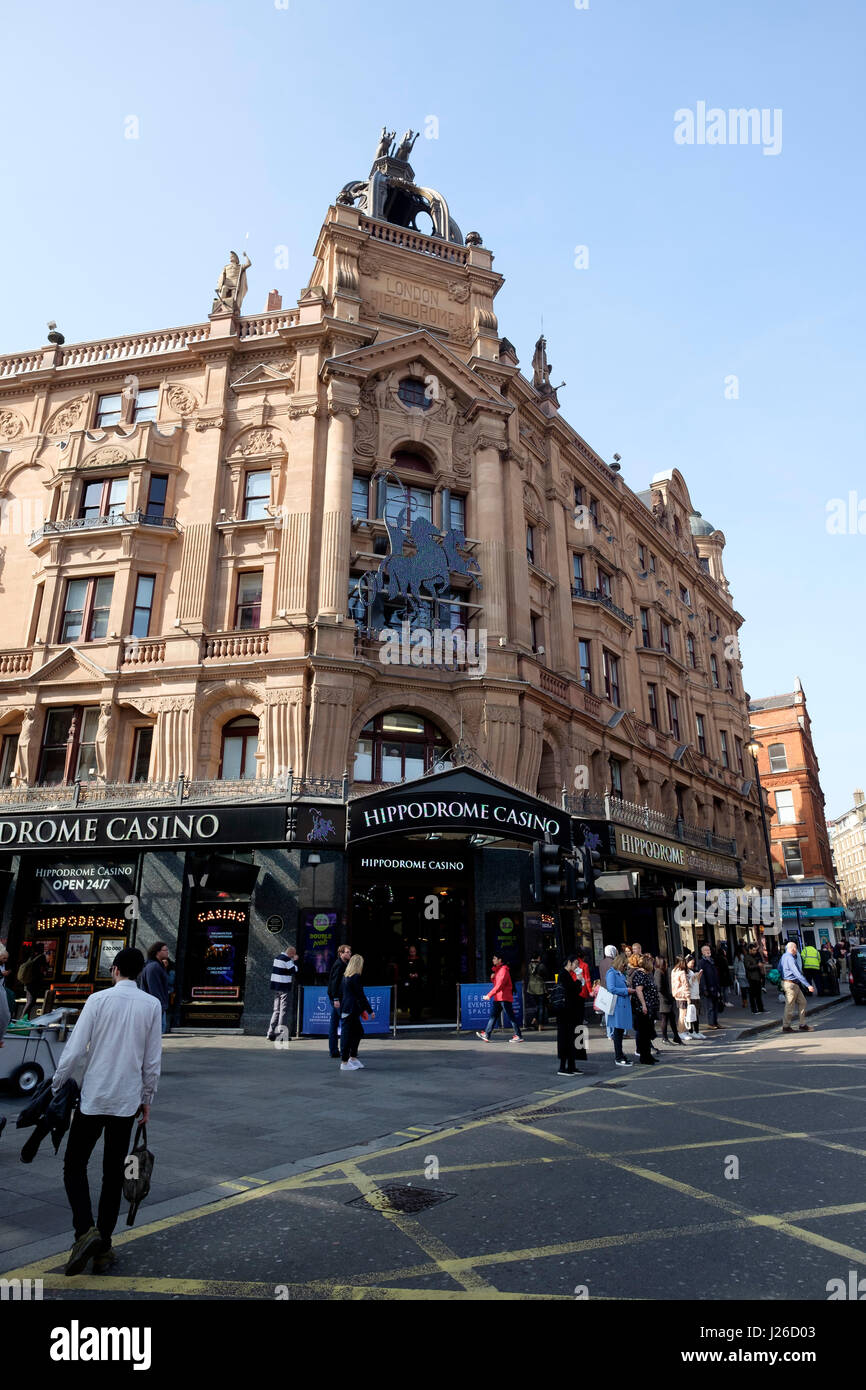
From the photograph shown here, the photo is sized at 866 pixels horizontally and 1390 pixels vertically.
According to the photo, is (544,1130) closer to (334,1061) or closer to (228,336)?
(334,1061)

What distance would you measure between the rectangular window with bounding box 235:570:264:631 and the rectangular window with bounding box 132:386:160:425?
703 cm

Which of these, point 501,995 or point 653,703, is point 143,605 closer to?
point 501,995

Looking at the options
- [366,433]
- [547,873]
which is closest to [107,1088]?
[547,873]

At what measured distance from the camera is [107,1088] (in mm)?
4824

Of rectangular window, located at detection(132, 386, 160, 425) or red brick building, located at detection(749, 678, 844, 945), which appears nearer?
rectangular window, located at detection(132, 386, 160, 425)

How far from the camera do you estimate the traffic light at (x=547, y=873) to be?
39.4 feet

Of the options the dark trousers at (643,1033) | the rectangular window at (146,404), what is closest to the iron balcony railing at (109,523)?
the rectangular window at (146,404)

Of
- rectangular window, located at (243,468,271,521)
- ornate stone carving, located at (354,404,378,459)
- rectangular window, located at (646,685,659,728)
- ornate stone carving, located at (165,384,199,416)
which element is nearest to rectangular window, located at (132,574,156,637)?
rectangular window, located at (243,468,271,521)

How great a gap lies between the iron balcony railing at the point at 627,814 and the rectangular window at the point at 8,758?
15.9 m

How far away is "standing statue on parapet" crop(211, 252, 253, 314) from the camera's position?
26219 mm

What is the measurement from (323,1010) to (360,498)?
14406mm

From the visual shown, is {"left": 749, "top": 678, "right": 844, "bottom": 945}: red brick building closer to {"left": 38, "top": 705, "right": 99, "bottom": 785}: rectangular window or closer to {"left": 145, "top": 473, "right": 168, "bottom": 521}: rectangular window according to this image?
{"left": 145, "top": 473, "right": 168, "bottom": 521}: rectangular window

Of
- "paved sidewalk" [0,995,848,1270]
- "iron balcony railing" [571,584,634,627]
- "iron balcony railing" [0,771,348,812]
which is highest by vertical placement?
"iron balcony railing" [571,584,634,627]
